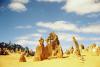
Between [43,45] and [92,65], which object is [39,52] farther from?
[92,65]

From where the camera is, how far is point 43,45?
18.6 meters

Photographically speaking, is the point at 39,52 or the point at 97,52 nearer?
the point at 39,52

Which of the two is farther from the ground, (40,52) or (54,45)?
(54,45)

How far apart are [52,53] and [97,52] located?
389 cm

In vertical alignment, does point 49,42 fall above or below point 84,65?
above

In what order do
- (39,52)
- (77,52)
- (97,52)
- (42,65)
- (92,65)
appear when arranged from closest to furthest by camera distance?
(92,65) < (42,65) < (77,52) < (39,52) < (97,52)

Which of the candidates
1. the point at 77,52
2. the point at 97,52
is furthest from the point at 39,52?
the point at 97,52

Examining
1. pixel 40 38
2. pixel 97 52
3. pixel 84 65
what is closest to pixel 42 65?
pixel 84 65

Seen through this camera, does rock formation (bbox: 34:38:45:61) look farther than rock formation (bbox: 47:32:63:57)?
No

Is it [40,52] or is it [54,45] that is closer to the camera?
[40,52]

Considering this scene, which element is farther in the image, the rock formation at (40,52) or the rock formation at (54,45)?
the rock formation at (54,45)

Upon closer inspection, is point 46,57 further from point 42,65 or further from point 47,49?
point 42,65

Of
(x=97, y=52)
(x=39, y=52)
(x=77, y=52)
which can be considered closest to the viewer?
(x=77, y=52)

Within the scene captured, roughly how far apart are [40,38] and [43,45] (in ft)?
2.02
